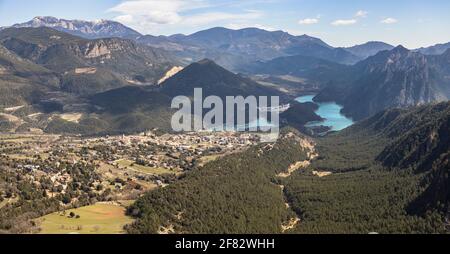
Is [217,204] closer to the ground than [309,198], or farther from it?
farther from it

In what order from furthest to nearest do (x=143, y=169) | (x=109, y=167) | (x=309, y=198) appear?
(x=143, y=169) → (x=109, y=167) → (x=309, y=198)

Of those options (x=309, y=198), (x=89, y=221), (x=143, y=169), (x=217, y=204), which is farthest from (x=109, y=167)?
(x=309, y=198)

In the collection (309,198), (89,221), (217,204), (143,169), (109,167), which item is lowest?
(309,198)

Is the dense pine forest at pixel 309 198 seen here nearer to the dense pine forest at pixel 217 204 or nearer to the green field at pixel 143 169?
the dense pine forest at pixel 217 204

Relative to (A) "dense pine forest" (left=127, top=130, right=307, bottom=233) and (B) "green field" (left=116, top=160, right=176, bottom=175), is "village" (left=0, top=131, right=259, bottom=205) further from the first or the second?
(A) "dense pine forest" (left=127, top=130, right=307, bottom=233)

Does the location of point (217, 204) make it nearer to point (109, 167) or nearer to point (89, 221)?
point (89, 221)

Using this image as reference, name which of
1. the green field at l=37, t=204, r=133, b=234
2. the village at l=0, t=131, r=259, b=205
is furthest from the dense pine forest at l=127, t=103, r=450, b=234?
the village at l=0, t=131, r=259, b=205

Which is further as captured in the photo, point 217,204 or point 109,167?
point 109,167

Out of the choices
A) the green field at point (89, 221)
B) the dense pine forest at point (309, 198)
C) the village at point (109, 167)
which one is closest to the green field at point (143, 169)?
the village at point (109, 167)

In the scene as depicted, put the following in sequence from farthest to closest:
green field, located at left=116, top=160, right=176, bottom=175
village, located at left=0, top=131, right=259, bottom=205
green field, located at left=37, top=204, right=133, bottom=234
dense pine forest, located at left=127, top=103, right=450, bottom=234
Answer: green field, located at left=116, top=160, right=176, bottom=175 < village, located at left=0, top=131, right=259, bottom=205 < dense pine forest, located at left=127, top=103, right=450, bottom=234 < green field, located at left=37, top=204, right=133, bottom=234
